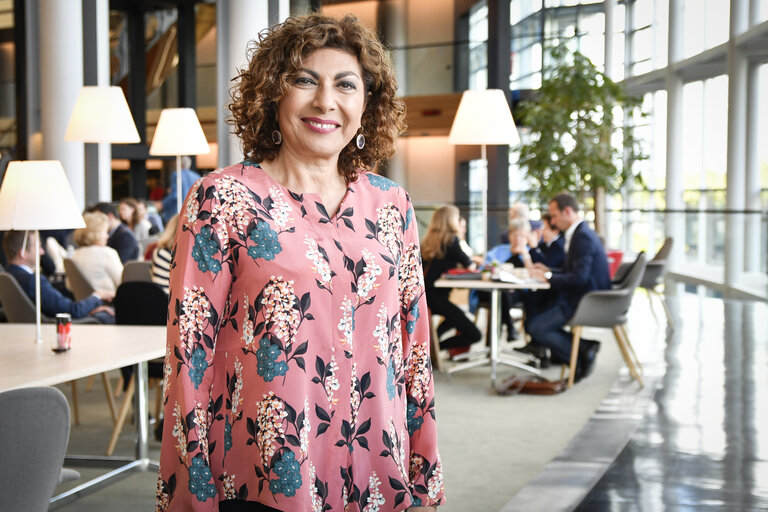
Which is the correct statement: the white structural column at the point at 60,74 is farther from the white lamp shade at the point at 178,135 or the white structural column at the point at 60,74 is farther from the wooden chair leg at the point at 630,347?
the wooden chair leg at the point at 630,347

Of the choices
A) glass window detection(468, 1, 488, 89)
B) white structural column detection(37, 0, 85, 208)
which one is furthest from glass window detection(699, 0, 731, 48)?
white structural column detection(37, 0, 85, 208)

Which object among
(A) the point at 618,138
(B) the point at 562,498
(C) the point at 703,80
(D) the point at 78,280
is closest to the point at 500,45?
(A) the point at 618,138

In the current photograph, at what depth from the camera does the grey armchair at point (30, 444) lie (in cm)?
194

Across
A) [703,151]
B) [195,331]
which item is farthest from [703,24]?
[195,331]

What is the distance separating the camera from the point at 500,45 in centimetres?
1389

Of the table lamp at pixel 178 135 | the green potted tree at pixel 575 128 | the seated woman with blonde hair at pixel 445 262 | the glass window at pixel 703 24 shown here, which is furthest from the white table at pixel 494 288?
the glass window at pixel 703 24

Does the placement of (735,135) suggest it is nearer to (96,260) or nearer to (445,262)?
(445,262)

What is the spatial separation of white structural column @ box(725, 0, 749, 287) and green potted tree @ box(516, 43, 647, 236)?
6.77 ft

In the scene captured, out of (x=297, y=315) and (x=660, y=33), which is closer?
(x=297, y=315)

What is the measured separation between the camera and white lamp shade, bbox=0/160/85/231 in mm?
3518

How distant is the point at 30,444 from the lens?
2.00 m

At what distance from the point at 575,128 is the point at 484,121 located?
5.37m

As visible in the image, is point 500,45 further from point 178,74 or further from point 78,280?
point 78,280

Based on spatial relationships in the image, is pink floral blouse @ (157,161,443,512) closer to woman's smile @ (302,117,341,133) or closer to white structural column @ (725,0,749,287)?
woman's smile @ (302,117,341,133)
